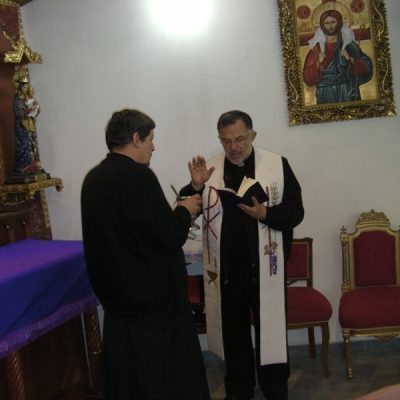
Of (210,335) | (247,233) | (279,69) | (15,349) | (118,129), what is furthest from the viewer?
(279,69)

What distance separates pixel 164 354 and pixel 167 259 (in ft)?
1.43

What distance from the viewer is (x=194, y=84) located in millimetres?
4230

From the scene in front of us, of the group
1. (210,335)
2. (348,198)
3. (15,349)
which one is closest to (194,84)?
(348,198)

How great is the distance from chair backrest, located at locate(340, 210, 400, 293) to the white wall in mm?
222

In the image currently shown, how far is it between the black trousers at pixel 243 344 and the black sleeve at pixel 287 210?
0.34 metres

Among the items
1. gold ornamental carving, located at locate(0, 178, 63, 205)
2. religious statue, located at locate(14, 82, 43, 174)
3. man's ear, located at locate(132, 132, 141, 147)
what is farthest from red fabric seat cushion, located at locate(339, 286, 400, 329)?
religious statue, located at locate(14, 82, 43, 174)

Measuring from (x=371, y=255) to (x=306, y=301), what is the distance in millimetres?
655

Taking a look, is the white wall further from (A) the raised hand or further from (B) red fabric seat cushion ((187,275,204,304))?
(A) the raised hand

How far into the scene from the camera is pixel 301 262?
412 centimetres

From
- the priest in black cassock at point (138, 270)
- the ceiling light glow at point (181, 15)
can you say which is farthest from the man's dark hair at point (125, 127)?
the ceiling light glow at point (181, 15)

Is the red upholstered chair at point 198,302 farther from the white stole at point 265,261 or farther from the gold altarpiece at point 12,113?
the gold altarpiece at point 12,113

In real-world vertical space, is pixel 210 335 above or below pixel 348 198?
below

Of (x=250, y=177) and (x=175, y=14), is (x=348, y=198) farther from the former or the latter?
(x=175, y=14)

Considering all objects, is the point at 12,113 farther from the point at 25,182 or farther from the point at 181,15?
the point at 181,15
